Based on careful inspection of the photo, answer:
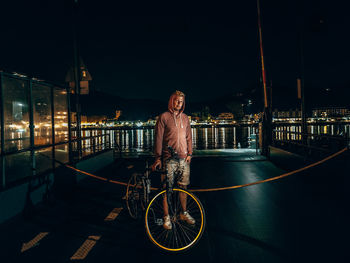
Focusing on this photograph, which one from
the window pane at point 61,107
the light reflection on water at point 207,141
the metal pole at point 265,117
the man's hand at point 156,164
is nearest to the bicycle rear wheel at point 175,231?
the man's hand at point 156,164

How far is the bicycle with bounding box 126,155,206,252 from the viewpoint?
12.3 feet

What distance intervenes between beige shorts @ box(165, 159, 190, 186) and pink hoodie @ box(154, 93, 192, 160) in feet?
0.33

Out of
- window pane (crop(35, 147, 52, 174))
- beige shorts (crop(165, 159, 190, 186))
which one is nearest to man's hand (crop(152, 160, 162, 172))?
beige shorts (crop(165, 159, 190, 186))

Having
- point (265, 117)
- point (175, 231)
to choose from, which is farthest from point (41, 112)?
point (265, 117)

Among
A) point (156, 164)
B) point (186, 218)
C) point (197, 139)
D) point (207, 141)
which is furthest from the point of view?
point (197, 139)

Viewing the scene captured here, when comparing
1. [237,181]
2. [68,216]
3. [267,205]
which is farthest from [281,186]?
[68,216]

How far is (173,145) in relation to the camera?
4293 millimetres

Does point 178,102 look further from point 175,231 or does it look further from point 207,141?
point 207,141

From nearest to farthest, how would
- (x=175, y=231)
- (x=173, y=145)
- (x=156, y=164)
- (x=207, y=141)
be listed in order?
(x=175, y=231) < (x=156, y=164) < (x=173, y=145) < (x=207, y=141)

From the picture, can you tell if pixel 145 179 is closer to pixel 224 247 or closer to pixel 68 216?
pixel 224 247

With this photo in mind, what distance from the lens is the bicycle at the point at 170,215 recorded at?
148 inches

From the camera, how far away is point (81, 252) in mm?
3768

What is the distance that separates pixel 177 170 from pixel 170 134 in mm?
571

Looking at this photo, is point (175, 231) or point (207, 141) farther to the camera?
point (207, 141)
